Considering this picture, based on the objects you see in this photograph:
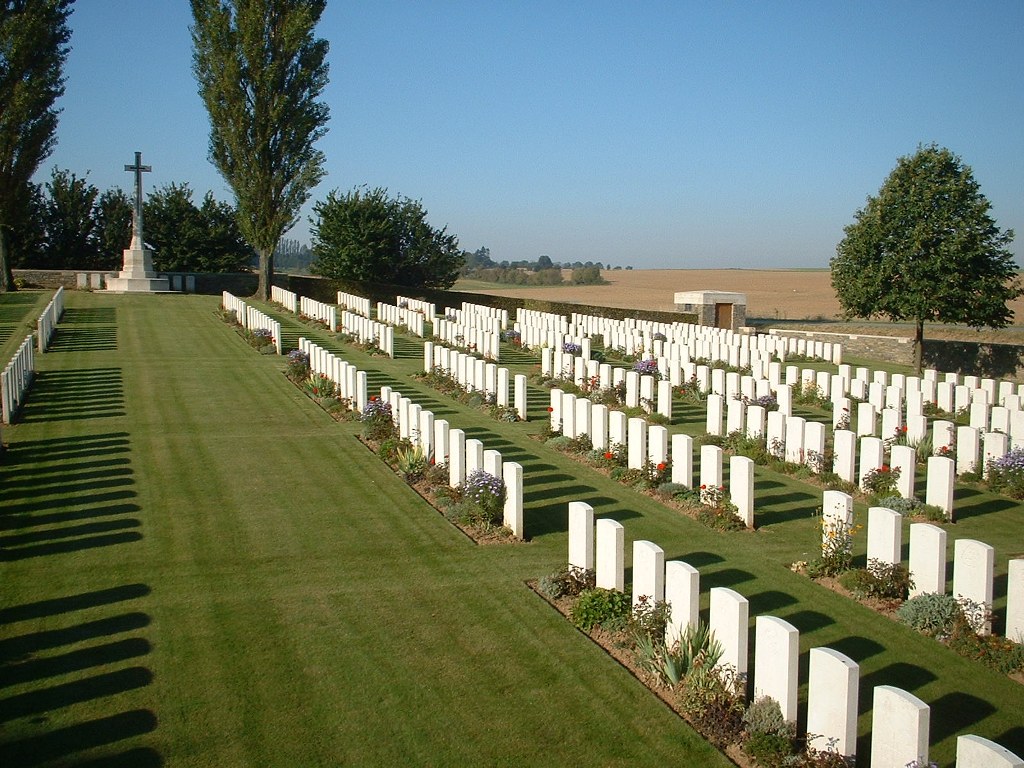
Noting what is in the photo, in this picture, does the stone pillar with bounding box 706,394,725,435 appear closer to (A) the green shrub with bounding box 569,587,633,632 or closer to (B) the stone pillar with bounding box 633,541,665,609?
(A) the green shrub with bounding box 569,587,633,632

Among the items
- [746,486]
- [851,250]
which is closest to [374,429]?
[746,486]

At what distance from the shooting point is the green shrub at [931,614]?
21.1ft

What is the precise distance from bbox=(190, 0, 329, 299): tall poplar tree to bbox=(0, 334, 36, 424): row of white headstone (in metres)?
20.4

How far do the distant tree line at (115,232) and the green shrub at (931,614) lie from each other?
41.4 meters

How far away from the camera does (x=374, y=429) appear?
1265cm

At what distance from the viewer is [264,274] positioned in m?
38.0

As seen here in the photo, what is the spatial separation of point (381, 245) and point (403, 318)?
1384 cm

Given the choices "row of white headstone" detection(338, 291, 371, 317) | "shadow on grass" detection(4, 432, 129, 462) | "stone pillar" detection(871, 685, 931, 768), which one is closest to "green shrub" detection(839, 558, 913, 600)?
"stone pillar" detection(871, 685, 931, 768)

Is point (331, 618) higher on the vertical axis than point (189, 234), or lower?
lower

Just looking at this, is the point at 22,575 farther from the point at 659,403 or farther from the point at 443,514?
the point at 659,403

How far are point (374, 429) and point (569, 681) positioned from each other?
294 inches

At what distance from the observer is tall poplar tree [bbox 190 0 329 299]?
34281 millimetres

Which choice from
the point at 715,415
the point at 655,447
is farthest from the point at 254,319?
the point at 655,447

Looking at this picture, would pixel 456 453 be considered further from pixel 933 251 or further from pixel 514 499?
pixel 933 251
